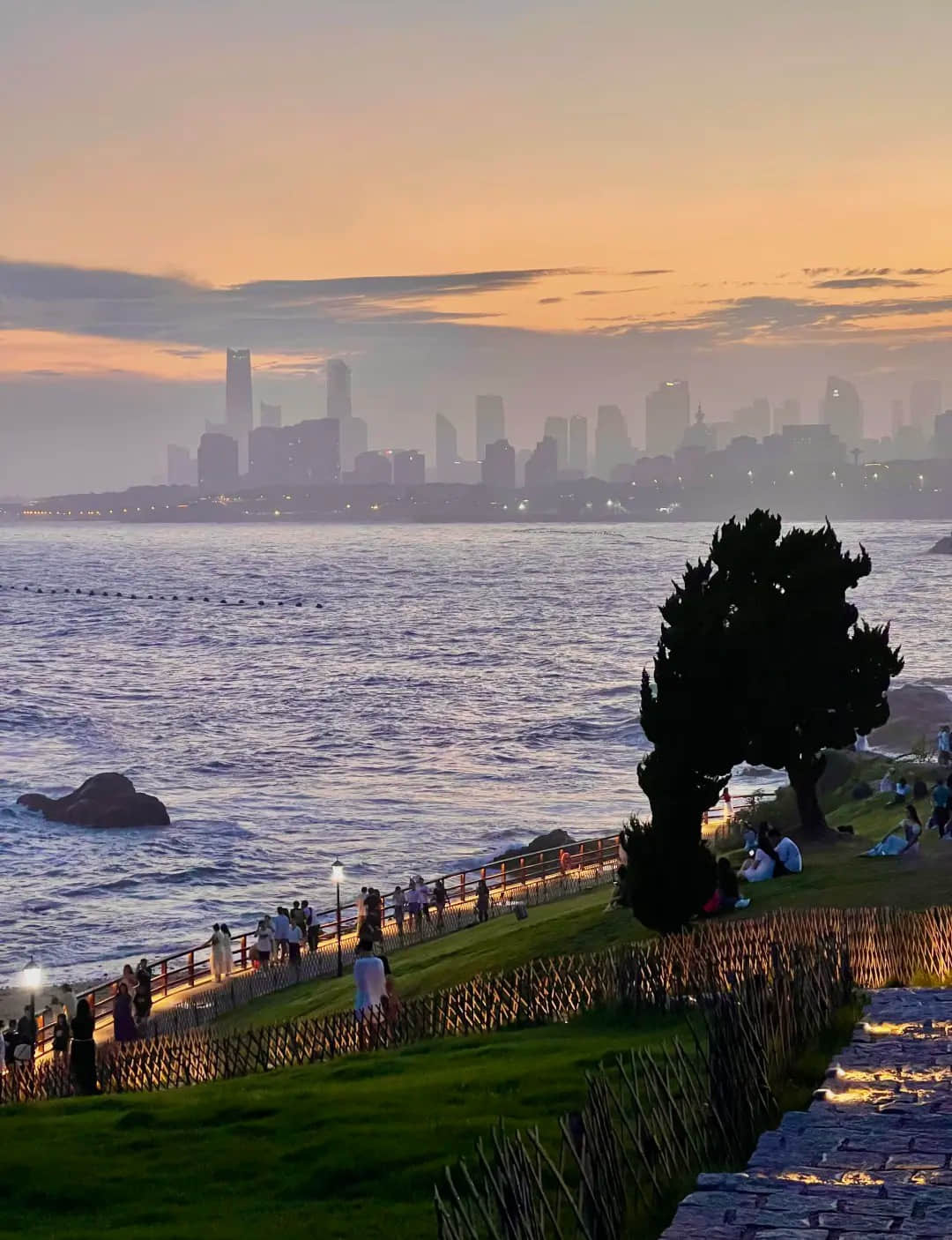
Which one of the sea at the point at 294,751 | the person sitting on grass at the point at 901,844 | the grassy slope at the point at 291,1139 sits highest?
the grassy slope at the point at 291,1139

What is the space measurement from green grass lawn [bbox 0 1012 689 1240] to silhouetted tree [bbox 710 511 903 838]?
1598 centimetres

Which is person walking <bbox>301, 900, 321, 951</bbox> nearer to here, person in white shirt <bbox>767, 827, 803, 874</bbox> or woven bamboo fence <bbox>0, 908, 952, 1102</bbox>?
person in white shirt <bbox>767, 827, 803, 874</bbox>

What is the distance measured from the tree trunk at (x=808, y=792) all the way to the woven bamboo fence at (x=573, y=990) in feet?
44.4

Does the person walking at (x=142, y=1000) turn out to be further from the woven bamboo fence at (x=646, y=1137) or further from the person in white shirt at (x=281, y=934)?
the woven bamboo fence at (x=646, y=1137)

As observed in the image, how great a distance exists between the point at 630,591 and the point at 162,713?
109622 millimetres

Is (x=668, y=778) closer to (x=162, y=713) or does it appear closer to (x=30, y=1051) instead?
(x=30, y=1051)

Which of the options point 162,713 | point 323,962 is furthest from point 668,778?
point 162,713

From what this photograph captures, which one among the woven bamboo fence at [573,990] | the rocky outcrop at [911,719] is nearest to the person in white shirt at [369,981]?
the woven bamboo fence at [573,990]

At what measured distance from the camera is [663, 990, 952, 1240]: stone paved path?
25.6 feet

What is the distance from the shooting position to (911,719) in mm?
69875

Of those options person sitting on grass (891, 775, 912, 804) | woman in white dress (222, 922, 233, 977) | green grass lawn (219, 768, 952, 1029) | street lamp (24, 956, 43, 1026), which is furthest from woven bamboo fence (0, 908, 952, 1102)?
street lamp (24, 956, 43, 1026)

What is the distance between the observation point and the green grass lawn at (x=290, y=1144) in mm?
10945

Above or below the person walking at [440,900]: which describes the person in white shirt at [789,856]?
above

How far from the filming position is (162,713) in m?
96.9
